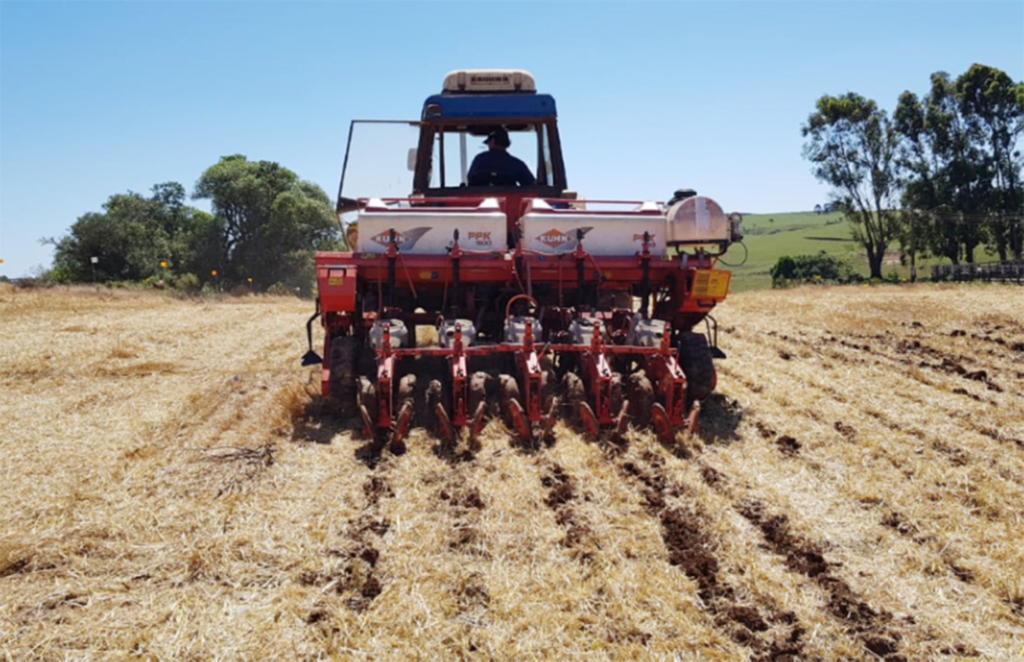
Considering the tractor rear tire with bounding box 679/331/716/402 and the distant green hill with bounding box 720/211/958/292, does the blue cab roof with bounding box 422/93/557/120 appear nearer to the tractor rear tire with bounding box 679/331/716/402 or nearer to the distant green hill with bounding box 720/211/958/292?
the tractor rear tire with bounding box 679/331/716/402

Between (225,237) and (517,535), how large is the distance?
119 feet

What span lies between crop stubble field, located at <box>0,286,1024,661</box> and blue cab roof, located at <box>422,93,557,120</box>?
140 inches

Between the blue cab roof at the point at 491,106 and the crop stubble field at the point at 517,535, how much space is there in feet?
11.6

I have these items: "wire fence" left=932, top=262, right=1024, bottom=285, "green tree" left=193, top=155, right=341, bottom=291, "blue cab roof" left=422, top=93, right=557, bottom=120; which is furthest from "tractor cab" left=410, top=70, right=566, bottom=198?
"green tree" left=193, top=155, right=341, bottom=291

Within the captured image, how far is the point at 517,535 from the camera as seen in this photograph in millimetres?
4250

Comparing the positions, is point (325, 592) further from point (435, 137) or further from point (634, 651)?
point (435, 137)

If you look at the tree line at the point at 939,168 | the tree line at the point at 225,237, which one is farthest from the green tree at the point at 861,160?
the tree line at the point at 225,237

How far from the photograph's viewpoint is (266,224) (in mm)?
36531

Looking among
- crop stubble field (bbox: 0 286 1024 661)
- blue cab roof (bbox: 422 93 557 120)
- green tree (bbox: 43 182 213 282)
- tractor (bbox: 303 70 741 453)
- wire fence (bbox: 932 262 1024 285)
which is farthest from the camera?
green tree (bbox: 43 182 213 282)

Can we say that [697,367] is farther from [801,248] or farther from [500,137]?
[801,248]

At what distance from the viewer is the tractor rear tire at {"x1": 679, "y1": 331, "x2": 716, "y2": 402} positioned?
701 cm

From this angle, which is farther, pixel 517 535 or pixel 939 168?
pixel 939 168

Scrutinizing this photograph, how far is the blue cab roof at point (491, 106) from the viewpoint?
9039 millimetres

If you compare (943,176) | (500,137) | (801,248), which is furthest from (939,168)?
(500,137)
